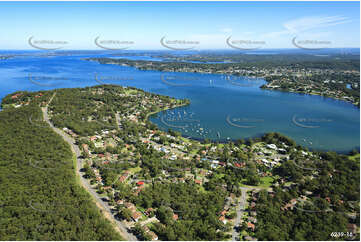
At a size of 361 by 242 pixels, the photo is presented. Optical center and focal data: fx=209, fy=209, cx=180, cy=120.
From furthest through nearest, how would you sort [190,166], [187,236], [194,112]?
[194,112]
[190,166]
[187,236]

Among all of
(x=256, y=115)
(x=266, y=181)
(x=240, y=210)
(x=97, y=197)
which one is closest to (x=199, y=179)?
(x=240, y=210)

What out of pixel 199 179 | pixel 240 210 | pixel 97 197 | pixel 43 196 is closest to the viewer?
pixel 43 196

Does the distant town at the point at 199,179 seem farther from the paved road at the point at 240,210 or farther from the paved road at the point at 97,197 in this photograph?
the paved road at the point at 97,197

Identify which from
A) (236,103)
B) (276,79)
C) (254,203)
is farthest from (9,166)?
(276,79)

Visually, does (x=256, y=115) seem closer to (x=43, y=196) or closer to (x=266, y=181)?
(x=266, y=181)

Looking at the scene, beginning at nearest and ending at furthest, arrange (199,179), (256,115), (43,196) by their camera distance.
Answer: (43,196) → (199,179) → (256,115)

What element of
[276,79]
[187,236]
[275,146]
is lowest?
[187,236]

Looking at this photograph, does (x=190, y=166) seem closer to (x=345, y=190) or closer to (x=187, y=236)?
(x=187, y=236)

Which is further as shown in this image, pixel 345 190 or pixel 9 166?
pixel 9 166

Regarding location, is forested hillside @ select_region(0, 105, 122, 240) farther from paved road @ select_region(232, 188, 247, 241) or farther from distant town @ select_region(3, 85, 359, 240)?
paved road @ select_region(232, 188, 247, 241)

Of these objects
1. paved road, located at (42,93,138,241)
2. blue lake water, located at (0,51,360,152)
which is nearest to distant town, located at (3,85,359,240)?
paved road, located at (42,93,138,241)

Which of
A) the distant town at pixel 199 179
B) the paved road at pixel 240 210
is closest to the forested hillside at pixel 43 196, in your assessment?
the distant town at pixel 199 179
